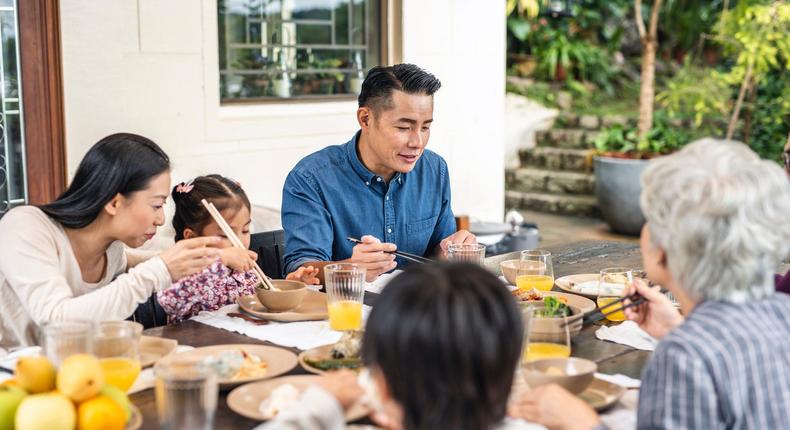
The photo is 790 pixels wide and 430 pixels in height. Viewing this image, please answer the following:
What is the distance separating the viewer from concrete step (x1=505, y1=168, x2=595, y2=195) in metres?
8.70

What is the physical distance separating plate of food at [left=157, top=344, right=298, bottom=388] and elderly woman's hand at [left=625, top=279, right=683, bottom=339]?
0.72m

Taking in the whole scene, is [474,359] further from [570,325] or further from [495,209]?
[495,209]

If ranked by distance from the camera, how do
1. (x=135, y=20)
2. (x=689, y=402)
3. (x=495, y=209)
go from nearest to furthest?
1. (x=689, y=402)
2. (x=135, y=20)
3. (x=495, y=209)

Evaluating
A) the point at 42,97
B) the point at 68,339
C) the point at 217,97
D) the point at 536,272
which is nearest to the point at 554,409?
the point at 68,339

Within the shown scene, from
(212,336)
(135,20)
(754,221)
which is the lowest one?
(212,336)

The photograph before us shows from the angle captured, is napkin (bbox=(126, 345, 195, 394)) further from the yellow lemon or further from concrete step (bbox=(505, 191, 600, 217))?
concrete step (bbox=(505, 191, 600, 217))

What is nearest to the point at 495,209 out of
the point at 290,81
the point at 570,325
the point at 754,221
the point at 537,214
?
the point at 290,81

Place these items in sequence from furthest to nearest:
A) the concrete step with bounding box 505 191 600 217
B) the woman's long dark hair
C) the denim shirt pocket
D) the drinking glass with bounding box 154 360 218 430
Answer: the concrete step with bounding box 505 191 600 217
the denim shirt pocket
the woman's long dark hair
the drinking glass with bounding box 154 360 218 430

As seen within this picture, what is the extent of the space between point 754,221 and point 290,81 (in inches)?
156

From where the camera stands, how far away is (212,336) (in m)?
2.25

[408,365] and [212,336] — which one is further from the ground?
[408,365]

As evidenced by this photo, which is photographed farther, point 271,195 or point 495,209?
point 495,209

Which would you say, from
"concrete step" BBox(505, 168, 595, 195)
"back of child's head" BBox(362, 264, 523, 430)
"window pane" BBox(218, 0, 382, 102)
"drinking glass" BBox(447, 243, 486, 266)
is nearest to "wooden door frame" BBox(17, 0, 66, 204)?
"window pane" BBox(218, 0, 382, 102)

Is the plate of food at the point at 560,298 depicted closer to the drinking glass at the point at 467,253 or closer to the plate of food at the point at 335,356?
the drinking glass at the point at 467,253
